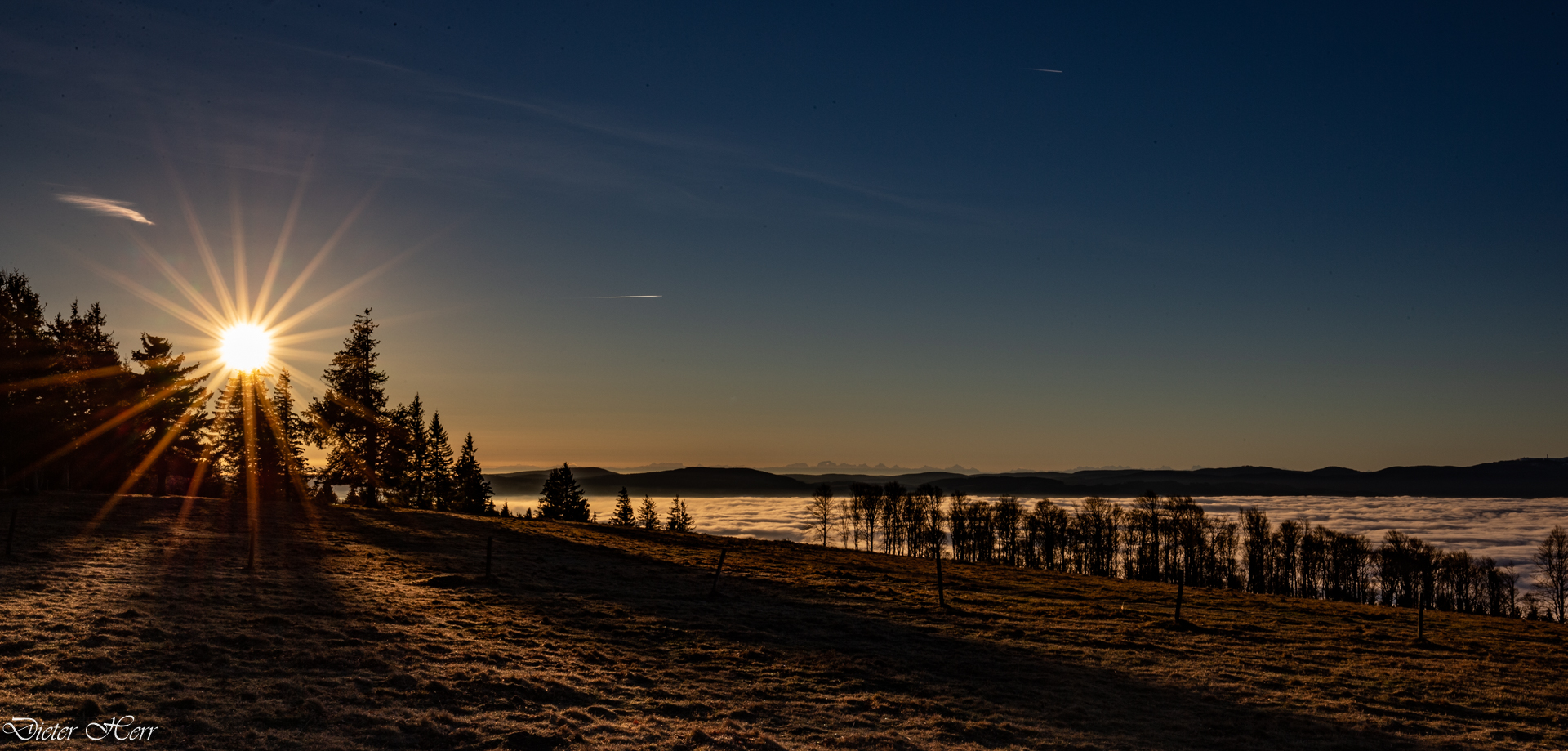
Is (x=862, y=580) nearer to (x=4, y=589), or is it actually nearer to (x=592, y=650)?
(x=592, y=650)

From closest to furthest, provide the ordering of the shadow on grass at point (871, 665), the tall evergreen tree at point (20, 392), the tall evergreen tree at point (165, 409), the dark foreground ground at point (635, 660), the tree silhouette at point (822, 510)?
the dark foreground ground at point (635, 660), the shadow on grass at point (871, 665), the tall evergreen tree at point (20, 392), the tall evergreen tree at point (165, 409), the tree silhouette at point (822, 510)

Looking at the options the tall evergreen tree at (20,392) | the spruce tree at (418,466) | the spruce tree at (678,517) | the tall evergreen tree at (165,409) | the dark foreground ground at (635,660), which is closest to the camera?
the dark foreground ground at (635,660)

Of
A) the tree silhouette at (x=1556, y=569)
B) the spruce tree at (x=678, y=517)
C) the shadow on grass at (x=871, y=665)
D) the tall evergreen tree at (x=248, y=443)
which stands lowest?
the tree silhouette at (x=1556, y=569)

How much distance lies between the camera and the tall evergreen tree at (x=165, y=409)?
6003 centimetres

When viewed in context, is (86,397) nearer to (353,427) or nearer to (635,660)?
(353,427)

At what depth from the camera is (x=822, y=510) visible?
533 feet

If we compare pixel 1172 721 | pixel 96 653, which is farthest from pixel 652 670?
pixel 1172 721

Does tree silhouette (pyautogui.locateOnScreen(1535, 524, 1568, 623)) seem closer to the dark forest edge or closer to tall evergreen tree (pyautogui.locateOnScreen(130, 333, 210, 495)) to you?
the dark forest edge

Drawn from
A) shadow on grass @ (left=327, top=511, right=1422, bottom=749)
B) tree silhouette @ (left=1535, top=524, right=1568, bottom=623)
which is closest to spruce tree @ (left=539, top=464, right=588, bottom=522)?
shadow on grass @ (left=327, top=511, right=1422, bottom=749)

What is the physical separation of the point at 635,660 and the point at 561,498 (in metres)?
86.3

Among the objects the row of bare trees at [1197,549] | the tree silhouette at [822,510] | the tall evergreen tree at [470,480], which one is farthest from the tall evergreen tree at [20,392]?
the tree silhouette at [822,510]

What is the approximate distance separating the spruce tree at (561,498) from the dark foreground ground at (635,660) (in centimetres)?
5936

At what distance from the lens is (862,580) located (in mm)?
47625

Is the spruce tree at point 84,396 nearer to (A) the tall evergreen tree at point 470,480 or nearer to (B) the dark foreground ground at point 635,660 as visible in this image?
(B) the dark foreground ground at point 635,660
